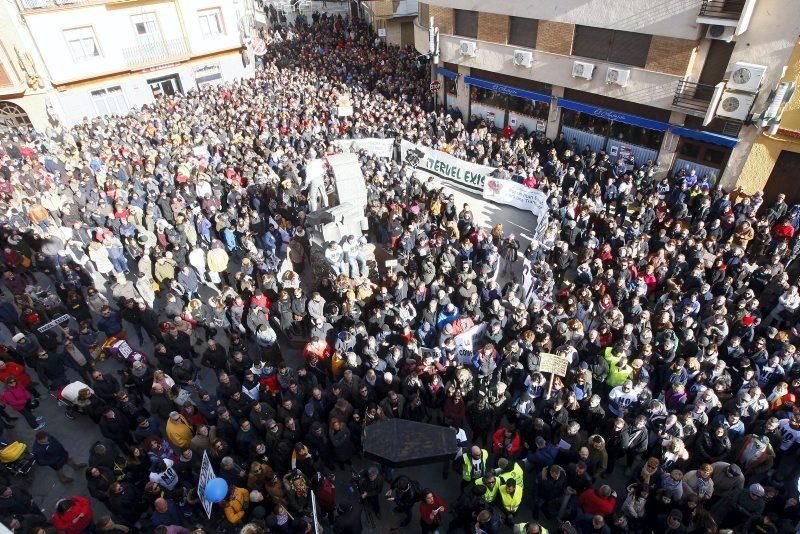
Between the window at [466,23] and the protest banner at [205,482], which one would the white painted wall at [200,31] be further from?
the protest banner at [205,482]

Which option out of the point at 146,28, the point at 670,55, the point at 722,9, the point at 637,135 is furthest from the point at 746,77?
the point at 146,28

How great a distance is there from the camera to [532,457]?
277 inches

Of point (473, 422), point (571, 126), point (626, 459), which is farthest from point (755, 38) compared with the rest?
point (473, 422)

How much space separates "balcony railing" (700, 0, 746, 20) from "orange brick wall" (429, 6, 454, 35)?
33.0 ft

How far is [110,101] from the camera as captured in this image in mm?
25094

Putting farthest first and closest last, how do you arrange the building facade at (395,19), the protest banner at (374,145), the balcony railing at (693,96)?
the building facade at (395,19) → the protest banner at (374,145) → the balcony railing at (693,96)

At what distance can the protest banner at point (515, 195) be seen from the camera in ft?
48.0

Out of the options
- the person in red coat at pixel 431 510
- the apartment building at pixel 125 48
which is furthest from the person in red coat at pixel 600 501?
the apartment building at pixel 125 48

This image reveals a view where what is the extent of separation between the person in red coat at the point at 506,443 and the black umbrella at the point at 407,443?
0.97 metres

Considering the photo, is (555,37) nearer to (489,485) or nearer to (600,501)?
(600,501)

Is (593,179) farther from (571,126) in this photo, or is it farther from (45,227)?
(45,227)

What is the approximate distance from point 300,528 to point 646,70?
16.1 metres

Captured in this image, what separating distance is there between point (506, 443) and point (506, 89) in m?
16.5

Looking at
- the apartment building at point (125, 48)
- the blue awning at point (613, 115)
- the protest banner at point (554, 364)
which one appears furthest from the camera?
the apartment building at point (125, 48)
